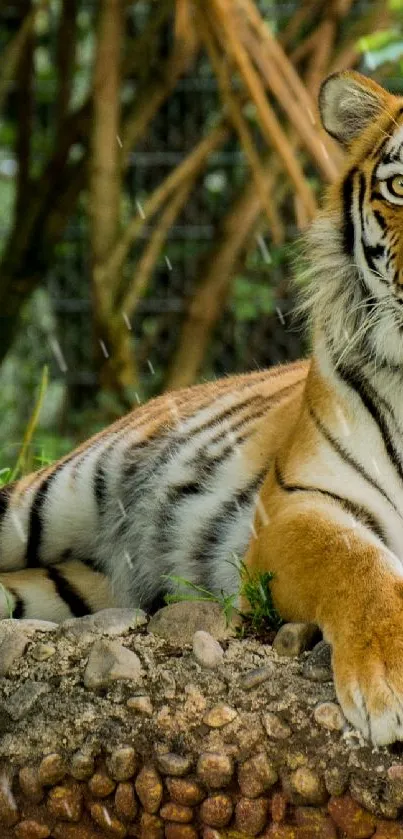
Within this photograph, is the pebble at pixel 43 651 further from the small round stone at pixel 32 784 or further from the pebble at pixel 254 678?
the pebble at pixel 254 678

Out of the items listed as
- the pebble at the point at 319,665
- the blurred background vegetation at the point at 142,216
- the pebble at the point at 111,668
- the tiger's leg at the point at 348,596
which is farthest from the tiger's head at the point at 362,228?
the blurred background vegetation at the point at 142,216

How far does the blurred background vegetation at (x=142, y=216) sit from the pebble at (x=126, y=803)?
167 inches

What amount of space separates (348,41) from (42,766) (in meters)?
5.49

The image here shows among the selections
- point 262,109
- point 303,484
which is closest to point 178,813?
point 303,484

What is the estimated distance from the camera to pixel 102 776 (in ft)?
6.51

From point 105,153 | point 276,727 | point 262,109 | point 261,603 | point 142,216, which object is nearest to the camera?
point 276,727

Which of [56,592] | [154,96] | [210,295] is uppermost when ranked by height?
[56,592]

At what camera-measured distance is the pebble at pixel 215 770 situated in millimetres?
1915

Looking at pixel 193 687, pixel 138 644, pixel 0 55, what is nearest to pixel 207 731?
pixel 193 687

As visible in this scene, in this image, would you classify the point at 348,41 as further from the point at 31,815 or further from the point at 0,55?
the point at 31,815

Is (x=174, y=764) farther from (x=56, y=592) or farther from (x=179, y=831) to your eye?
(x=56, y=592)

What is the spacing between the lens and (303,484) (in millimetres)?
2504

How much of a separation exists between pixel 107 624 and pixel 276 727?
1.43 ft

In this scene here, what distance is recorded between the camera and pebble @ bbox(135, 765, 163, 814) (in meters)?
1.95
